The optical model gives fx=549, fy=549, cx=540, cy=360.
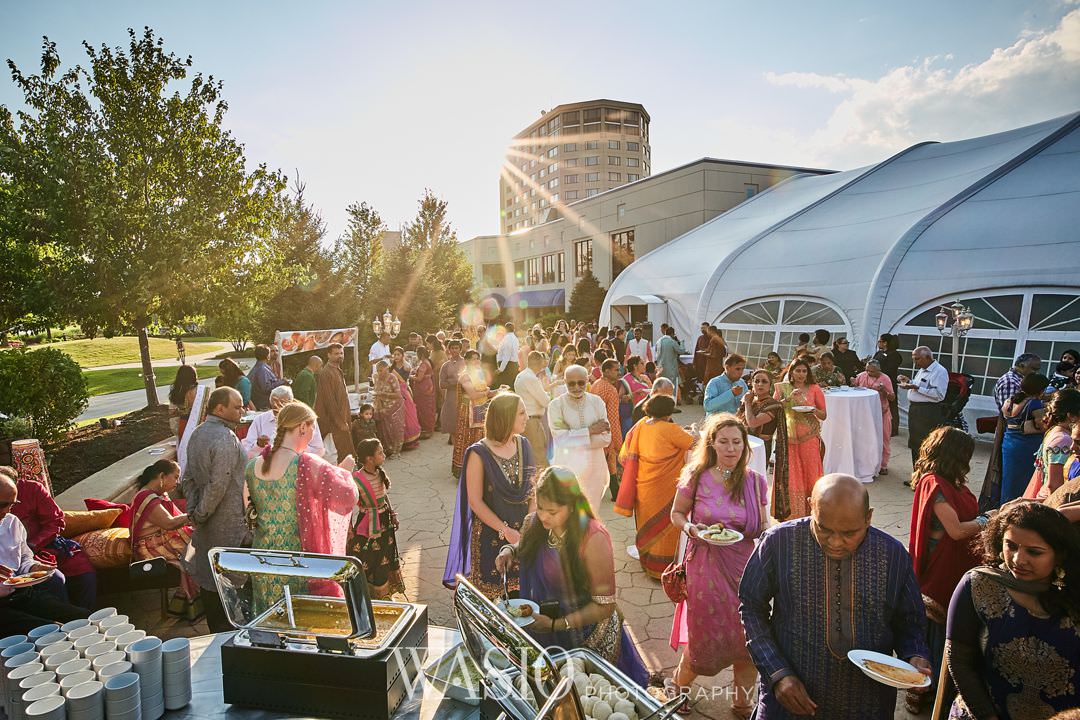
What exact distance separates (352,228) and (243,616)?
24.7 metres

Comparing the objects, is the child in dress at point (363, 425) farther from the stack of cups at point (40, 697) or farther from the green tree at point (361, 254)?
the green tree at point (361, 254)

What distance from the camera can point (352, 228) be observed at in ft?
81.3

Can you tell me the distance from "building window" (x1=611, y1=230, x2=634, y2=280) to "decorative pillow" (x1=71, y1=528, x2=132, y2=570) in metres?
31.9

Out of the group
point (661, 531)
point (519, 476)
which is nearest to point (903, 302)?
point (661, 531)

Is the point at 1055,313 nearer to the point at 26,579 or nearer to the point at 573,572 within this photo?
the point at 573,572

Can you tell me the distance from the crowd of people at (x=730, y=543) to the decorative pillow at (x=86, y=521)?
64cm

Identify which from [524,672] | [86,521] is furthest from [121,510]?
[524,672]

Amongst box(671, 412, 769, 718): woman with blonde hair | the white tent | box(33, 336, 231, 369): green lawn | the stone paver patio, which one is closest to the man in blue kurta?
the stone paver patio

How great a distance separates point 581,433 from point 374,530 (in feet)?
7.35

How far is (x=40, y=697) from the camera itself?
1.84 meters

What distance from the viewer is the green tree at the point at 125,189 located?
884 centimetres

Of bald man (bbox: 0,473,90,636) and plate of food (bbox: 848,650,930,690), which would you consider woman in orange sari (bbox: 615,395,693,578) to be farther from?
bald man (bbox: 0,473,90,636)

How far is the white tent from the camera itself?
399 inches

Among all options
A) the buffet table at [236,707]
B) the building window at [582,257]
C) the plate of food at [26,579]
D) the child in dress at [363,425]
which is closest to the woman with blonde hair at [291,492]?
the buffet table at [236,707]
